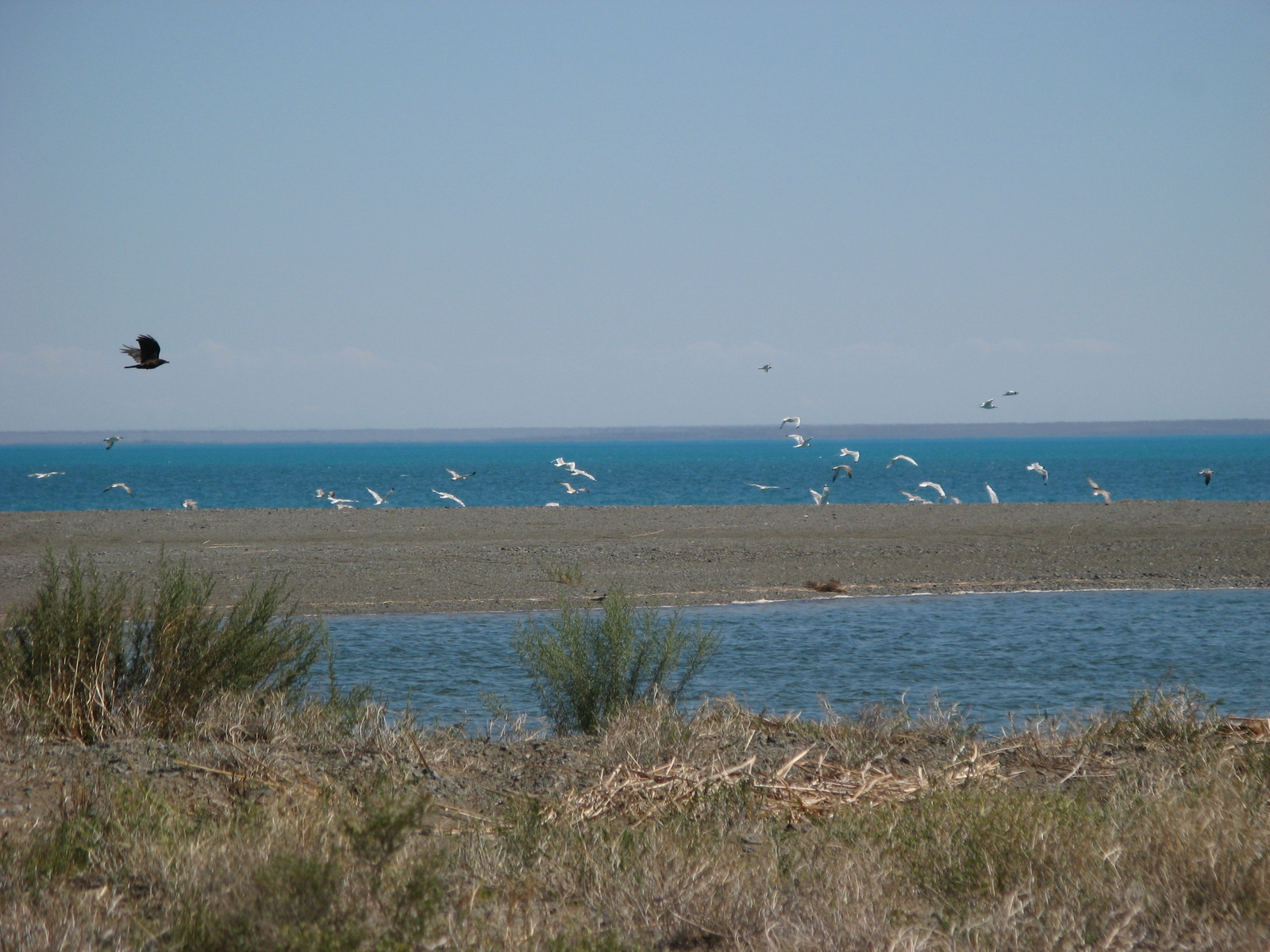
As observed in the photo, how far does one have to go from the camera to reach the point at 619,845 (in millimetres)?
4418

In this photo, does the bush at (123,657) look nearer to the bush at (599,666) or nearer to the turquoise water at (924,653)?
the bush at (599,666)

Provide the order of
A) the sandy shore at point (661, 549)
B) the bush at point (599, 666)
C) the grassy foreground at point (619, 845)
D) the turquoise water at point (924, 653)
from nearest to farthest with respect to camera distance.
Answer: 1. the grassy foreground at point (619, 845)
2. the bush at point (599, 666)
3. the turquoise water at point (924, 653)
4. the sandy shore at point (661, 549)

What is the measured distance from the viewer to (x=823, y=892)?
4.02m

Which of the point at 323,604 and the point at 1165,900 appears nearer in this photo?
the point at 1165,900

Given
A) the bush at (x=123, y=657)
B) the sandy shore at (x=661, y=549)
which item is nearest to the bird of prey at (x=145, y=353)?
the bush at (x=123, y=657)

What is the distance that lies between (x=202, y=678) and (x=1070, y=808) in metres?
4.91

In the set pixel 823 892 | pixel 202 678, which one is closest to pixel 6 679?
pixel 202 678

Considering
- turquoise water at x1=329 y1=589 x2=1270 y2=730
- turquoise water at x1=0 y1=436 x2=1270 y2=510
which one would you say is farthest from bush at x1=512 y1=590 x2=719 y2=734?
turquoise water at x1=0 y1=436 x2=1270 y2=510

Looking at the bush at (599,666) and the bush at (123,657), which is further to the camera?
the bush at (599,666)

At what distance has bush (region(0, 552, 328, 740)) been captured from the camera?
6.27 m

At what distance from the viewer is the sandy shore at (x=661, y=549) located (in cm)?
1809

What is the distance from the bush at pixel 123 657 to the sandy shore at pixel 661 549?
24.1 feet

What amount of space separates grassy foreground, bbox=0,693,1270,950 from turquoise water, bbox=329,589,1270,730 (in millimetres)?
2967

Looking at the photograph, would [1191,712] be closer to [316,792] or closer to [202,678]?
[316,792]
